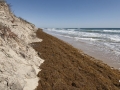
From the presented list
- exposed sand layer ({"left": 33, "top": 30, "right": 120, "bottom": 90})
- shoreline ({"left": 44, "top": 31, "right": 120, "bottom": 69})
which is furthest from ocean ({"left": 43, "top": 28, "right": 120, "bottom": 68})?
exposed sand layer ({"left": 33, "top": 30, "right": 120, "bottom": 90})

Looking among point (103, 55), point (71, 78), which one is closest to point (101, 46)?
point (103, 55)

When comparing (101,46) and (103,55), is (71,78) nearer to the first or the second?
(103,55)

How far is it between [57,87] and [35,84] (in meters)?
0.76

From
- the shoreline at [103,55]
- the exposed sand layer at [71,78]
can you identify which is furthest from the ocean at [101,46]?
the exposed sand layer at [71,78]

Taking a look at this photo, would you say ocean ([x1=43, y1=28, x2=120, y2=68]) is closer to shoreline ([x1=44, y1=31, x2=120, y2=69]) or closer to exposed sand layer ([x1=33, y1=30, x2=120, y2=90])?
shoreline ([x1=44, y1=31, x2=120, y2=69])

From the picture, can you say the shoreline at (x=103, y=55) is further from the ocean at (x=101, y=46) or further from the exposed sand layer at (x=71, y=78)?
the exposed sand layer at (x=71, y=78)

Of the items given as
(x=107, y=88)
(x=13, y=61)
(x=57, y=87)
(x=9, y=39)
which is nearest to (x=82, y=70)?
(x=107, y=88)

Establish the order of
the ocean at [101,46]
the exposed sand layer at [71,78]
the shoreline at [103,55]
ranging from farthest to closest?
the ocean at [101,46], the shoreline at [103,55], the exposed sand layer at [71,78]

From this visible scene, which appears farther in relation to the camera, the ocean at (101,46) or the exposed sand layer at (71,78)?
the ocean at (101,46)

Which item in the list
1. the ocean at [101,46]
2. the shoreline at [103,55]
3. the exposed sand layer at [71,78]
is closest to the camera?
the exposed sand layer at [71,78]

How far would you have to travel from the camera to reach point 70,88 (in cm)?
410

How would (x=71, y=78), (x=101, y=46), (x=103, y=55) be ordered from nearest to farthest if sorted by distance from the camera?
1. (x=71, y=78)
2. (x=103, y=55)
3. (x=101, y=46)

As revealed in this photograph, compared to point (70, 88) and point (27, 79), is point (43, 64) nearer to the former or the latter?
point (27, 79)

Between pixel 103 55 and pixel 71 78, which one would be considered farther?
pixel 103 55
